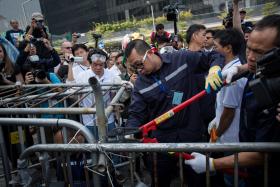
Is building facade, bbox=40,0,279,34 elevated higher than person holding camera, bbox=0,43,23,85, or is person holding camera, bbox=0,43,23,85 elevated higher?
building facade, bbox=40,0,279,34

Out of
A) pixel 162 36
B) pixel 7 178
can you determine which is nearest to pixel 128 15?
pixel 162 36

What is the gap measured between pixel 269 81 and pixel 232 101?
1351 mm

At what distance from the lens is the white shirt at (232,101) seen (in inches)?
106

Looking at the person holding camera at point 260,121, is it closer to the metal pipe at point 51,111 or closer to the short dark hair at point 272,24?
the short dark hair at point 272,24

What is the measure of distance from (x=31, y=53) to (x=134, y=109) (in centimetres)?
255

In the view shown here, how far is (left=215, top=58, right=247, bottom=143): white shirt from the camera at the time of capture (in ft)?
8.87

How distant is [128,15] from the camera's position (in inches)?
2452

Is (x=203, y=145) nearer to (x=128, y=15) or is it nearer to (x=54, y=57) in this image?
(x=54, y=57)

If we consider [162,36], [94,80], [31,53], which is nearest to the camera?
[94,80]

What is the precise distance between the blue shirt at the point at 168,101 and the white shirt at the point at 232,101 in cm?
22

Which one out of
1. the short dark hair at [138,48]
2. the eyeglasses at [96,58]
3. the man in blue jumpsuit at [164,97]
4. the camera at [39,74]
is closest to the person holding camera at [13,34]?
the camera at [39,74]

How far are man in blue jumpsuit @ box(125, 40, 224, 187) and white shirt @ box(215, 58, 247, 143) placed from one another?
0.22 m

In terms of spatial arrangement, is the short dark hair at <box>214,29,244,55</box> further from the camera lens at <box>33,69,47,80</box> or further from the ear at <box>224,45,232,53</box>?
the camera lens at <box>33,69,47,80</box>

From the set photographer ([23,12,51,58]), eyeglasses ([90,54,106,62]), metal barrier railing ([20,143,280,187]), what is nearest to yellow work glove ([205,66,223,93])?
metal barrier railing ([20,143,280,187])
